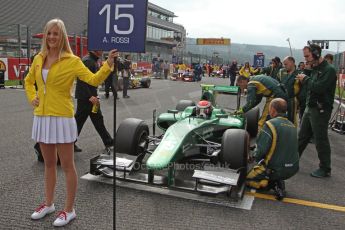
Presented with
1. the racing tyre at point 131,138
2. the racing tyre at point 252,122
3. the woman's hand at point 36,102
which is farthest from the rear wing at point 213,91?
the woman's hand at point 36,102

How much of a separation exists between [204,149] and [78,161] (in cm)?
182

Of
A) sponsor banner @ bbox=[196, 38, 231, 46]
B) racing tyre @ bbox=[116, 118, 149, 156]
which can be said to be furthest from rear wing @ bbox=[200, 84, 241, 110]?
sponsor banner @ bbox=[196, 38, 231, 46]

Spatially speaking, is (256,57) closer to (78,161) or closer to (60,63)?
(78,161)

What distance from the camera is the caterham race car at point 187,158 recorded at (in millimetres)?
4055

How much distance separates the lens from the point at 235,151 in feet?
14.5

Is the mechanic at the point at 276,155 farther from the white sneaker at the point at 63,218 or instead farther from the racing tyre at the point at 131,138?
the white sneaker at the point at 63,218

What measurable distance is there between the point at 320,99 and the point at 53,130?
3585 millimetres

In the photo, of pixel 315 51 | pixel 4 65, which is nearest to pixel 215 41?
pixel 4 65

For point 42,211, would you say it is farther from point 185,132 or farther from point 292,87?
point 292,87

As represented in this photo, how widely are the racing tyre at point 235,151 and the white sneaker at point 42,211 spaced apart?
208cm

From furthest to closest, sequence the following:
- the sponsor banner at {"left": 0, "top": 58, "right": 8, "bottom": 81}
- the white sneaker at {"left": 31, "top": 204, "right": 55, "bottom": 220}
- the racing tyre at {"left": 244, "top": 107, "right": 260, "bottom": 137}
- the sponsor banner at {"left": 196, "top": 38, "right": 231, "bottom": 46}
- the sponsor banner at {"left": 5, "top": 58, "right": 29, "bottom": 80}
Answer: the sponsor banner at {"left": 196, "top": 38, "right": 231, "bottom": 46} → the sponsor banner at {"left": 5, "top": 58, "right": 29, "bottom": 80} → the sponsor banner at {"left": 0, "top": 58, "right": 8, "bottom": 81} → the racing tyre at {"left": 244, "top": 107, "right": 260, "bottom": 137} → the white sneaker at {"left": 31, "top": 204, "right": 55, "bottom": 220}

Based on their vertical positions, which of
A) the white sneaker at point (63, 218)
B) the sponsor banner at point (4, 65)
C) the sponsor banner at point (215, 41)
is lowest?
the white sneaker at point (63, 218)

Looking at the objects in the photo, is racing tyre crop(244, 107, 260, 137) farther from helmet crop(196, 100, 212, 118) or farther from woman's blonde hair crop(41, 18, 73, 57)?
woman's blonde hair crop(41, 18, 73, 57)

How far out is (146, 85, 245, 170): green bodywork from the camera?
4.10m
